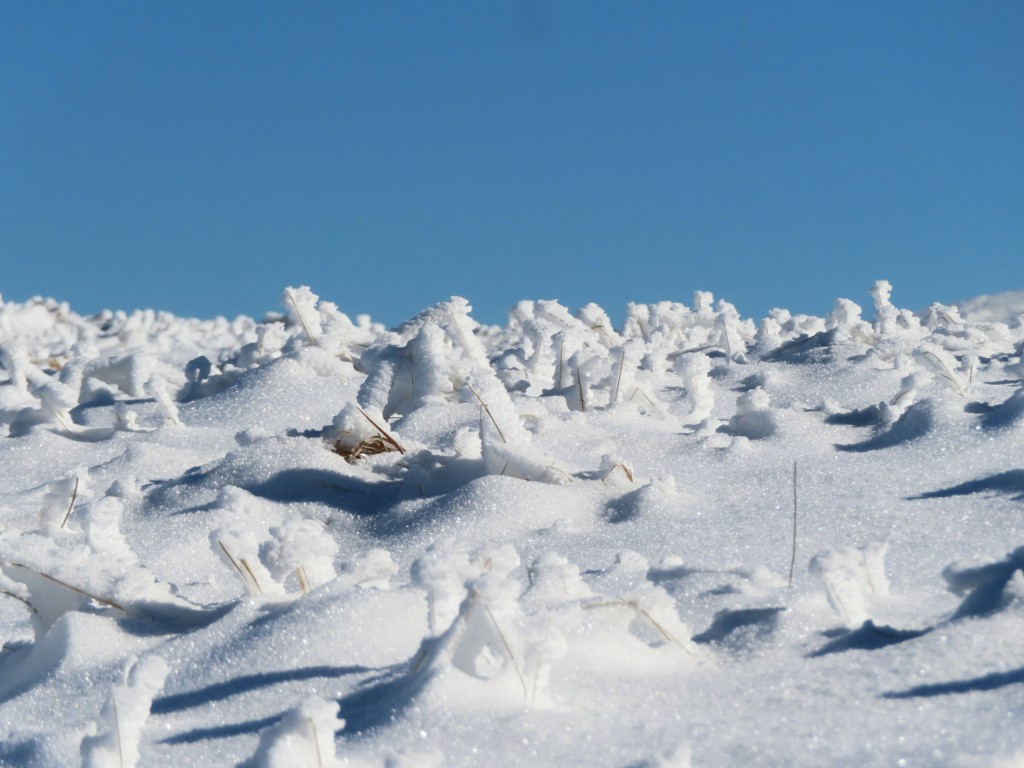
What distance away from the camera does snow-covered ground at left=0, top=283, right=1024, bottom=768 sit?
4.09 feet

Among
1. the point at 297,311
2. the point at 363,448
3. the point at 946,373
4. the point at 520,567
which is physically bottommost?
the point at 520,567

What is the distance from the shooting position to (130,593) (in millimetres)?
1711

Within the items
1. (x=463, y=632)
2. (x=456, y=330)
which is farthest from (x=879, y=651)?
(x=456, y=330)

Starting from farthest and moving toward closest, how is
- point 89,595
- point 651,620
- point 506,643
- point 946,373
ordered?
point 946,373, point 89,595, point 651,620, point 506,643

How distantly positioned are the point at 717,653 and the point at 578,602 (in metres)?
0.19

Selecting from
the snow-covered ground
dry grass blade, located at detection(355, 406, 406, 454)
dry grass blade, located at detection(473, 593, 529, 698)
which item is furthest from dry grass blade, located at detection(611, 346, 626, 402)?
dry grass blade, located at detection(473, 593, 529, 698)

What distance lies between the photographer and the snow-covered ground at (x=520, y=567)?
1246 mm

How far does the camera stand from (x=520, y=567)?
196 cm

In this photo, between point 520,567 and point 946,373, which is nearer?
point 520,567

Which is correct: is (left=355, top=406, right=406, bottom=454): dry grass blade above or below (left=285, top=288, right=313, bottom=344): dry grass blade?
below

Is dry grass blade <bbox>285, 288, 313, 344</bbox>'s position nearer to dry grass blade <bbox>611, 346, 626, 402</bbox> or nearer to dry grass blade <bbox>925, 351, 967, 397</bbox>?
dry grass blade <bbox>611, 346, 626, 402</bbox>

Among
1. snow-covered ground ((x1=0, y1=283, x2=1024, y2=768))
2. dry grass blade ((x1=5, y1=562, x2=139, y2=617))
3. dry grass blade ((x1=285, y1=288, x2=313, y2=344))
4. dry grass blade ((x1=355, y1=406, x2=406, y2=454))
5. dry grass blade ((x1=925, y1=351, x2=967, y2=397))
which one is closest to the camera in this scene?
snow-covered ground ((x1=0, y1=283, x2=1024, y2=768))

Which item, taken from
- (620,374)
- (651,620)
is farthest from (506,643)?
(620,374)

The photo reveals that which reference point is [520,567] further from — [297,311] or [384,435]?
[297,311]
